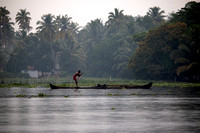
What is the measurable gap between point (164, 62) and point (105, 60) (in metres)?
48.2

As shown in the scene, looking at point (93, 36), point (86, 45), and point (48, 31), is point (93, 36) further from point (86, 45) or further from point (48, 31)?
point (48, 31)

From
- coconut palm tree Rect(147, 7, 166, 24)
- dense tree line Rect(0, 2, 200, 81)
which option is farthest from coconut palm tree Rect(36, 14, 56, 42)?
coconut palm tree Rect(147, 7, 166, 24)

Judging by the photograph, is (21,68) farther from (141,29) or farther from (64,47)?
(141,29)

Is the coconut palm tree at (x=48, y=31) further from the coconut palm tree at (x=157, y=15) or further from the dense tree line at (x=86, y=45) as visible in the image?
the coconut palm tree at (x=157, y=15)

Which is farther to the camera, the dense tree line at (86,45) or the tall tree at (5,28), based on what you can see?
the tall tree at (5,28)

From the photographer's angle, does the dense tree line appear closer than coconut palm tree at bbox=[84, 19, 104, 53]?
Yes

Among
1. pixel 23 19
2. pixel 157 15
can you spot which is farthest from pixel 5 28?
pixel 157 15

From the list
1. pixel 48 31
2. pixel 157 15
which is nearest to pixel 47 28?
pixel 48 31

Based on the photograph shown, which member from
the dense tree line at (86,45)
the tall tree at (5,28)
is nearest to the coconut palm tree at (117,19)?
the dense tree line at (86,45)

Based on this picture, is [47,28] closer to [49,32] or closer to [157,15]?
[49,32]

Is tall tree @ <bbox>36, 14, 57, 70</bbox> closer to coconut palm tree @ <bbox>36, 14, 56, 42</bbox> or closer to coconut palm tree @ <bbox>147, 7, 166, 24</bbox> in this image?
coconut palm tree @ <bbox>36, 14, 56, 42</bbox>

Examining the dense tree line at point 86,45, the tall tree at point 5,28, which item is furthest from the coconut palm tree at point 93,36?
the tall tree at point 5,28

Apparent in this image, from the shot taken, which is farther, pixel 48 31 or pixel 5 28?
pixel 5 28

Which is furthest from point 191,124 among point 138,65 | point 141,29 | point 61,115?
point 141,29
